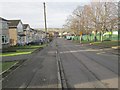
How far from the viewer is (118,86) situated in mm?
9172

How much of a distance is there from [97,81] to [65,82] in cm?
139

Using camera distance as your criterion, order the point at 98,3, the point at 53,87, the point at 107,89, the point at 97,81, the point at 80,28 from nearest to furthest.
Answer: the point at 107,89, the point at 53,87, the point at 97,81, the point at 98,3, the point at 80,28

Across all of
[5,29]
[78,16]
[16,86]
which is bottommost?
[16,86]

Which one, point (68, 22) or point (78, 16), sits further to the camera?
point (68, 22)

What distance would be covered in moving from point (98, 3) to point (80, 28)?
23.7 meters

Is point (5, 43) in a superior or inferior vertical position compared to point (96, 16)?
inferior

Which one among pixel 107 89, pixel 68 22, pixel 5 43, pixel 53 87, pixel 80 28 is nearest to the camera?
pixel 107 89

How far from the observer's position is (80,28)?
265 feet

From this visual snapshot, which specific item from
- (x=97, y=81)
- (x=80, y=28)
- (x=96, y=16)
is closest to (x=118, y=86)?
(x=97, y=81)

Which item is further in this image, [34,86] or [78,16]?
[78,16]

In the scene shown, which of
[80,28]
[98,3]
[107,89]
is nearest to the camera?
[107,89]

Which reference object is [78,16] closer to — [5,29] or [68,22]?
[68,22]

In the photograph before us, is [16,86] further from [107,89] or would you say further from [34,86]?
[107,89]

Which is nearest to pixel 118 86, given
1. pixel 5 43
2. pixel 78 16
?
pixel 5 43
